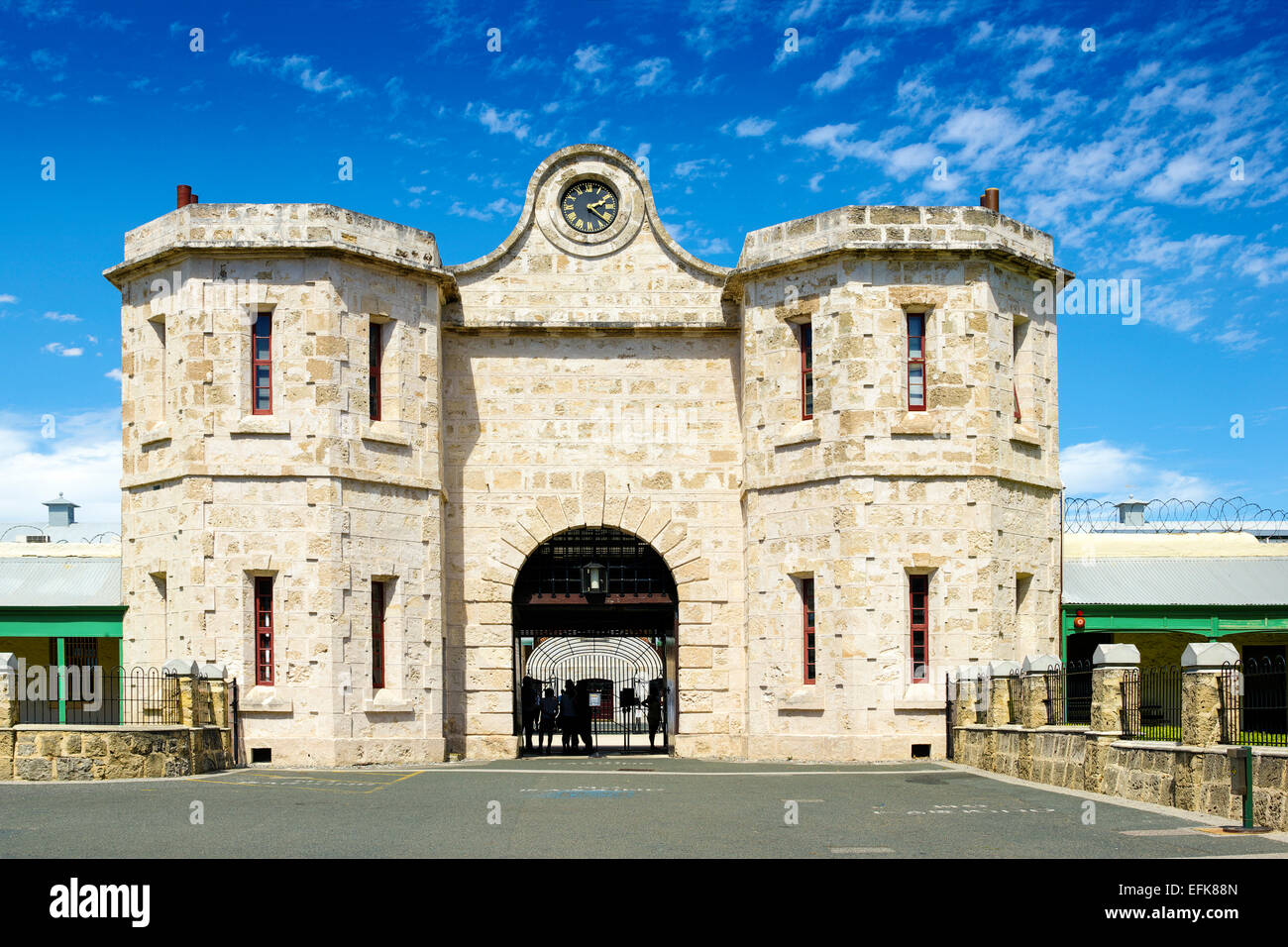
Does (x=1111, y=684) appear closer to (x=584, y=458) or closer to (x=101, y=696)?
(x=584, y=458)

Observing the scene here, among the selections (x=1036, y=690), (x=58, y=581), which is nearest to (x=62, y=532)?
(x=58, y=581)

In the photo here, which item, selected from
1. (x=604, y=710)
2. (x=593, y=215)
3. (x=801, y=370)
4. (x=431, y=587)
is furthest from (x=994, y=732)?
(x=604, y=710)

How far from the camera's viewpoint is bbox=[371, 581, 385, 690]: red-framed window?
2372 centimetres

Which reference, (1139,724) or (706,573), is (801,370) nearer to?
(706,573)

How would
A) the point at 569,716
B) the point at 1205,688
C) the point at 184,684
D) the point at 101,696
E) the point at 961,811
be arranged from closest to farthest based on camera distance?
the point at 1205,688
the point at 961,811
the point at 184,684
the point at 101,696
the point at 569,716

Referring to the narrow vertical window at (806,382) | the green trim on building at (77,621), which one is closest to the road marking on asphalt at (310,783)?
the green trim on building at (77,621)

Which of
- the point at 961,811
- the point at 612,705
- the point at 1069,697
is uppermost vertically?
the point at 1069,697

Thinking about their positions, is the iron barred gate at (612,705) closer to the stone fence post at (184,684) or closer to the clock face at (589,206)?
the stone fence post at (184,684)

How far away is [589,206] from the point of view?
2655 cm

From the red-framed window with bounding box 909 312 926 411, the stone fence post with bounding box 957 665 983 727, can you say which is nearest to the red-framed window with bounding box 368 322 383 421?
the red-framed window with bounding box 909 312 926 411

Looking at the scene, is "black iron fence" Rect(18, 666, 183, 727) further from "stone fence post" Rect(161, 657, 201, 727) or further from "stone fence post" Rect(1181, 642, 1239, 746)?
"stone fence post" Rect(1181, 642, 1239, 746)

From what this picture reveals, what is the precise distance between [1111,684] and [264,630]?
13078 millimetres

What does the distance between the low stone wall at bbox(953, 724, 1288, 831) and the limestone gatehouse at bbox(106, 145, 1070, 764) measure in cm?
362

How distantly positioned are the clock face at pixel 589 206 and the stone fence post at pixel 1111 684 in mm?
13166
